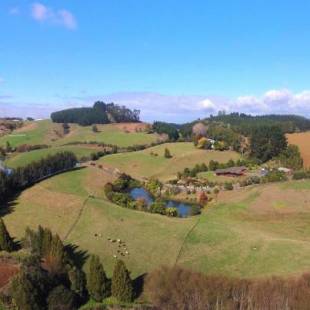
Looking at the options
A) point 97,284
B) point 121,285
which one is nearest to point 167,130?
point 97,284

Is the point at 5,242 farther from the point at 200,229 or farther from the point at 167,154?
the point at 167,154

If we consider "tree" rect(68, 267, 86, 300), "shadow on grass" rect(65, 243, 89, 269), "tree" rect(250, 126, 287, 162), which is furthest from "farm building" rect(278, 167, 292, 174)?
"tree" rect(68, 267, 86, 300)

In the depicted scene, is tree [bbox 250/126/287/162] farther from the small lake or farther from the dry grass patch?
the dry grass patch

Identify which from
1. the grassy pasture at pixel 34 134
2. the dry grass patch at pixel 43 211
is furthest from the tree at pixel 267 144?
the grassy pasture at pixel 34 134

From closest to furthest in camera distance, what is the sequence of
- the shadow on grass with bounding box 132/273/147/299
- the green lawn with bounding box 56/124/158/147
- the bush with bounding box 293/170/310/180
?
the shadow on grass with bounding box 132/273/147/299 < the bush with bounding box 293/170/310/180 < the green lawn with bounding box 56/124/158/147

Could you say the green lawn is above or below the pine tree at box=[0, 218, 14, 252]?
above

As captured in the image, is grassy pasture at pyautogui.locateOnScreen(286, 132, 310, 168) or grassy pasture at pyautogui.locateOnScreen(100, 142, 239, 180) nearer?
grassy pasture at pyautogui.locateOnScreen(100, 142, 239, 180)

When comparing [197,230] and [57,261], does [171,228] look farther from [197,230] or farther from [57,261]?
[57,261]

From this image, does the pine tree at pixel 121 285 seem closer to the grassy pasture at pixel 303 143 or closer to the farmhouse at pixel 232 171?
the farmhouse at pixel 232 171
